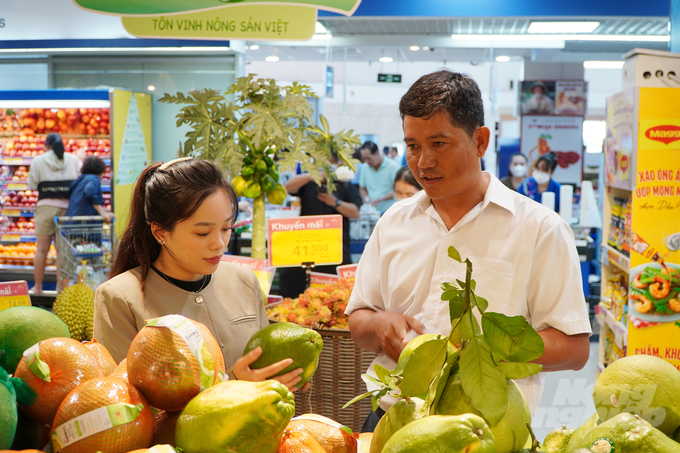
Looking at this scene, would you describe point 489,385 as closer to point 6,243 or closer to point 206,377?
point 206,377

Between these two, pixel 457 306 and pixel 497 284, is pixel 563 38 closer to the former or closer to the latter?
pixel 497 284

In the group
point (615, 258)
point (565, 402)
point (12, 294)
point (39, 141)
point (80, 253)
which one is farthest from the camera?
point (39, 141)

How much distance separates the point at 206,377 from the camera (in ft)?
2.48

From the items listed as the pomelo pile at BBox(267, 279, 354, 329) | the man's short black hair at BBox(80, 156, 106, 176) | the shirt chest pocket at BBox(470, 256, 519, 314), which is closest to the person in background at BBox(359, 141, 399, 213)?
the man's short black hair at BBox(80, 156, 106, 176)

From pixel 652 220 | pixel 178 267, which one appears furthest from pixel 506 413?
pixel 652 220

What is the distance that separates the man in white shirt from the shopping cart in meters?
4.62

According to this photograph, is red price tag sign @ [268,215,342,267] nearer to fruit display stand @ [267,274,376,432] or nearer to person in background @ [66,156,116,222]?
fruit display stand @ [267,274,376,432]

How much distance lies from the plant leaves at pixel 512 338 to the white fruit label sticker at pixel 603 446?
0.38 feet

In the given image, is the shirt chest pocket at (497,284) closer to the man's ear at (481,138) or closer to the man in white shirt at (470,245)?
the man in white shirt at (470,245)

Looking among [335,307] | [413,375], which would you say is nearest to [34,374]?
[413,375]

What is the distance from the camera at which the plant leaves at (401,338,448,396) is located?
73 cm

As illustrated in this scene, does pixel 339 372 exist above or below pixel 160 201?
below

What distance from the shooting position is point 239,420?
667 millimetres

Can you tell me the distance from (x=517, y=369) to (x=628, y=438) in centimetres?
14
